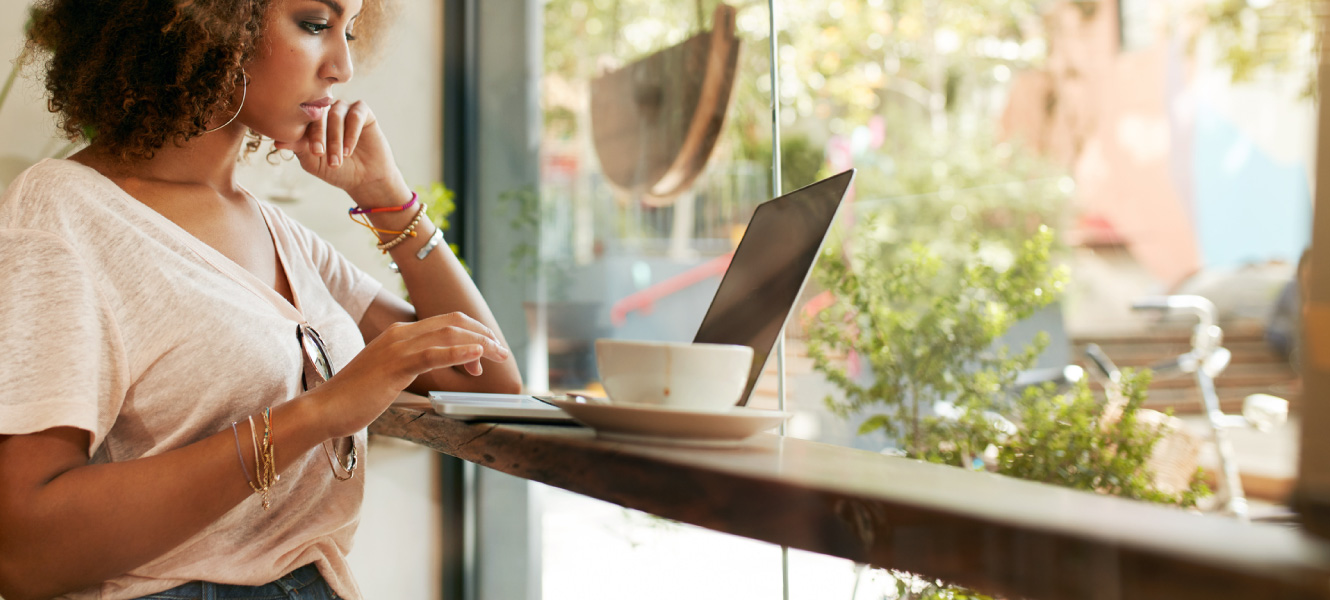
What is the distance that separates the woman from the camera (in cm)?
77

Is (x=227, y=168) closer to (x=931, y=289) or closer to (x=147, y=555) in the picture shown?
(x=147, y=555)

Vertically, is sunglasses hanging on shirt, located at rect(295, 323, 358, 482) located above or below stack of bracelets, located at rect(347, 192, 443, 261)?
below

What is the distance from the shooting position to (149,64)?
101cm

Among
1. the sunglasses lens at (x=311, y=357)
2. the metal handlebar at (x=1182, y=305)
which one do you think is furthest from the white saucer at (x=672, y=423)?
the metal handlebar at (x=1182, y=305)

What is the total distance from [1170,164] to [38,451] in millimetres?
2210

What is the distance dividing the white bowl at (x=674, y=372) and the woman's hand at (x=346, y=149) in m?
0.70

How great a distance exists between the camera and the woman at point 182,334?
2.54ft

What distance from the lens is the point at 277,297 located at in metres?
1.05

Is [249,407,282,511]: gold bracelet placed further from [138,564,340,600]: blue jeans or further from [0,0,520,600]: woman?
[138,564,340,600]: blue jeans

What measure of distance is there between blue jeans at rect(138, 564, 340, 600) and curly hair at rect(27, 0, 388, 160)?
514mm

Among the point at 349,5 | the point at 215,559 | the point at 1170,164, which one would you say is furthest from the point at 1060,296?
the point at 215,559

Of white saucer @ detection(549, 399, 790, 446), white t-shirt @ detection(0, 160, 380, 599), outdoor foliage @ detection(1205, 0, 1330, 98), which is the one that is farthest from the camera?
outdoor foliage @ detection(1205, 0, 1330, 98)

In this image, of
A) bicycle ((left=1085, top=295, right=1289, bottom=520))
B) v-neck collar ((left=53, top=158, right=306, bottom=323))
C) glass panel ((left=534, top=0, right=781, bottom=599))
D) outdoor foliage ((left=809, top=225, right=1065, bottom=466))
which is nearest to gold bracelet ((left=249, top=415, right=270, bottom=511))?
v-neck collar ((left=53, top=158, right=306, bottom=323))

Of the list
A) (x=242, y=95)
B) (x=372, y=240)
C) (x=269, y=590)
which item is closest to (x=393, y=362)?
(x=269, y=590)
